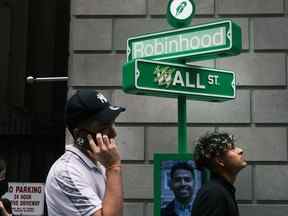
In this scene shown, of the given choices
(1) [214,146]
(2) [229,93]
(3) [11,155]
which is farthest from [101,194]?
(3) [11,155]

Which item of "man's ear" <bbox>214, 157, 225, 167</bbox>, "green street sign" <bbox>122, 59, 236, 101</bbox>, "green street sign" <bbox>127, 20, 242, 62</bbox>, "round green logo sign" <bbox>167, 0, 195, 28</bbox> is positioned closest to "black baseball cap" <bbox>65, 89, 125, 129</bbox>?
"man's ear" <bbox>214, 157, 225, 167</bbox>

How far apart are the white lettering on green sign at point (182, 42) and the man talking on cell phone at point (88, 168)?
3567 millimetres

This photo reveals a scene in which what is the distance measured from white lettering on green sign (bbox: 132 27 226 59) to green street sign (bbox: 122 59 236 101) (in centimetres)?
22

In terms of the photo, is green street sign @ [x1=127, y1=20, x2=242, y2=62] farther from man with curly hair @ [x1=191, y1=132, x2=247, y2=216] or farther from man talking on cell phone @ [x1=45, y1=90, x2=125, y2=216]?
man talking on cell phone @ [x1=45, y1=90, x2=125, y2=216]

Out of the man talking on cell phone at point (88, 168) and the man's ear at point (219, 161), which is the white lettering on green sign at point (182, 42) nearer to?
the man's ear at point (219, 161)

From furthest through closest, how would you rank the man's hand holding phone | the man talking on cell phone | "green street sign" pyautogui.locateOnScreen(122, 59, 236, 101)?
"green street sign" pyautogui.locateOnScreen(122, 59, 236, 101) < the man's hand holding phone < the man talking on cell phone

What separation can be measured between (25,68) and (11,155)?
163cm

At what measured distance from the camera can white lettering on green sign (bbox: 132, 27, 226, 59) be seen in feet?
20.0

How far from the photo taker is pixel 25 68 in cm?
1123

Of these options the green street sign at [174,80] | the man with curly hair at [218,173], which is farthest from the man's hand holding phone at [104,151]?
the green street sign at [174,80]

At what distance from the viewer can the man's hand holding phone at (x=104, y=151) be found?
2.56 m

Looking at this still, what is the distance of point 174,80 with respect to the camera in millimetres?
6070

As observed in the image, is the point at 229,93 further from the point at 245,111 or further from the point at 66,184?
the point at 66,184

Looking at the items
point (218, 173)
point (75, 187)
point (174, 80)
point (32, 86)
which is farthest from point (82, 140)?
point (32, 86)
